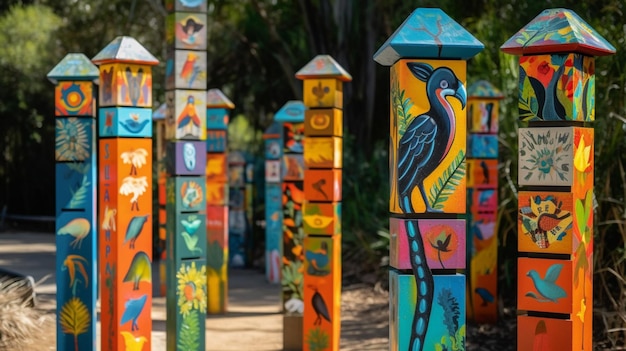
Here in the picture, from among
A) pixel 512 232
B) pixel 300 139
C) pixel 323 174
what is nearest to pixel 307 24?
pixel 300 139

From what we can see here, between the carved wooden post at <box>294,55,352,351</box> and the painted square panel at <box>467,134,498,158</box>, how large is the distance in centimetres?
214

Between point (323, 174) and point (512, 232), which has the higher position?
point (323, 174)

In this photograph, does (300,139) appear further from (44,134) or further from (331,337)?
(44,134)

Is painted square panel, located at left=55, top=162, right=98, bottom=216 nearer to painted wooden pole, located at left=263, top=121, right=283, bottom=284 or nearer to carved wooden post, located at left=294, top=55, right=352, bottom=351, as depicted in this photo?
carved wooden post, located at left=294, top=55, right=352, bottom=351

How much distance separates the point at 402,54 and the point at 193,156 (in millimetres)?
2957

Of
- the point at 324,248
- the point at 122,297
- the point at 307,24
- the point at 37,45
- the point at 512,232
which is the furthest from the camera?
the point at 37,45

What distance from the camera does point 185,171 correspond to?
6645 millimetres

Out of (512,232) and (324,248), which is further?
(512,232)

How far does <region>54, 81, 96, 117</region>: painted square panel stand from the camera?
21.4 feet

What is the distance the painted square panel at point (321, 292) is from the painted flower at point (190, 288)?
839 millimetres

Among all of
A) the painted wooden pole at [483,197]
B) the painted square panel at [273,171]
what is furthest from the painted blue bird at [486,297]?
the painted square panel at [273,171]

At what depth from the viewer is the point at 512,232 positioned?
9.59m

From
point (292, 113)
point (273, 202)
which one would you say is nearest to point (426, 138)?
point (292, 113)

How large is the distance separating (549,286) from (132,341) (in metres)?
2.97
